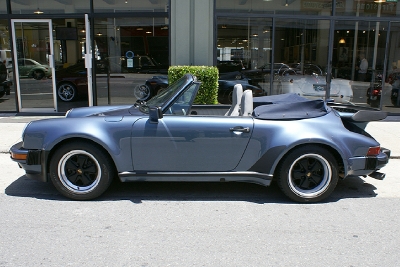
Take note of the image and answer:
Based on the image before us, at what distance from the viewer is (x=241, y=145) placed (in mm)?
4203

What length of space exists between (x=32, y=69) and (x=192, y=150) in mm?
7680

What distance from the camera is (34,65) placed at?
1011cm

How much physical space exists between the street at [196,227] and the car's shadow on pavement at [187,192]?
12 millimetres

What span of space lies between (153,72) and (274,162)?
656 cm

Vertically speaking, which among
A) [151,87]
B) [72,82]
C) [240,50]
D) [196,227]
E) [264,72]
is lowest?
[196,227]

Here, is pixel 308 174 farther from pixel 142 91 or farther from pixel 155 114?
pixel 142 91

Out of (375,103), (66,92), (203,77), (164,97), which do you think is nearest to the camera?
(164,97)

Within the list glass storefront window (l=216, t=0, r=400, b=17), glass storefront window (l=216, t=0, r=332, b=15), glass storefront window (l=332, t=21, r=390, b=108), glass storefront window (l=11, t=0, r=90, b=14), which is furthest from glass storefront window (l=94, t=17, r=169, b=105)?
glass storefront window (l=332, t=21, r=390, b=108)

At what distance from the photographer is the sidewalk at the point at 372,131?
708 cm

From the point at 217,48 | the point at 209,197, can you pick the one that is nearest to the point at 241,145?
the point at 209,197

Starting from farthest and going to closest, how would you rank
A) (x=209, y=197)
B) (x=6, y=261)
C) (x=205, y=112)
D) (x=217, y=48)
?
1. (x=217, y=48)
2. (x=205, y=112)
3. (x=209, y=197)
4. (x=6, y=261)

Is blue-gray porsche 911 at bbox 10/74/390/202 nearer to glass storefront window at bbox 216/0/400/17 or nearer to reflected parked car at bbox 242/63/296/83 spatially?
reflected parked car at bbox 242/63/296/83

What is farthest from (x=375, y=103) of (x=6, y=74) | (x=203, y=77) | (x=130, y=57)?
(x=6, y=74)

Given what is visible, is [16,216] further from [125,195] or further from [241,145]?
[241,145]
